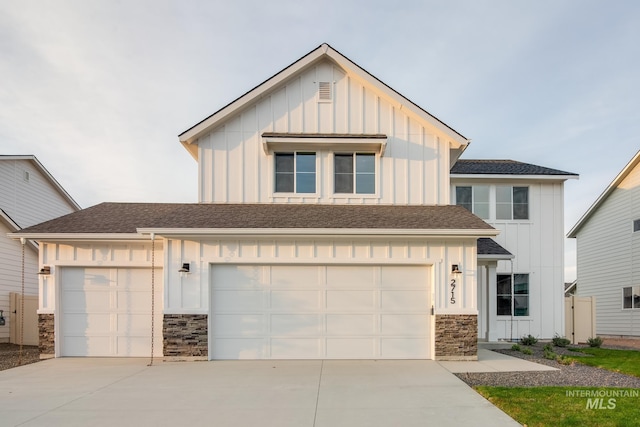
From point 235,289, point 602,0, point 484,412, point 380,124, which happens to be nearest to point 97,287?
point 235,289

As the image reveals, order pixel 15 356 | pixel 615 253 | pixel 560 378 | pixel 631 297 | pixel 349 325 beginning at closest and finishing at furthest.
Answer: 1. pixel 560 378
2. pixel 349 325
3. pixel 15 356
4. pixel 631 297
5. pixel 615 253

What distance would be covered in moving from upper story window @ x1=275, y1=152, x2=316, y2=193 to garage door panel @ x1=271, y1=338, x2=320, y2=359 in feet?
12.7

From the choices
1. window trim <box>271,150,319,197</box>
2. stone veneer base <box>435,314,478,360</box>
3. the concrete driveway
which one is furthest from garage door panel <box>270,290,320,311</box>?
stone veneer base <box>435,314,478,360</box>

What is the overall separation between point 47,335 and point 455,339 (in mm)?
9859

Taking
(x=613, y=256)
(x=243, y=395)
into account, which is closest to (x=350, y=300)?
(x=243, y=395)

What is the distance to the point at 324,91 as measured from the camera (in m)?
11.8

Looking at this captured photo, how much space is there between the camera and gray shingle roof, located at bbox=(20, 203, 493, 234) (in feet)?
32.3

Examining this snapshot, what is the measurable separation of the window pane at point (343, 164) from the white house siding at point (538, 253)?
5186mm

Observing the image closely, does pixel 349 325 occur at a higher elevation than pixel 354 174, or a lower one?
lower

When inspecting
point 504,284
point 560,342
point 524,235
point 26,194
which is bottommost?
point 560,342

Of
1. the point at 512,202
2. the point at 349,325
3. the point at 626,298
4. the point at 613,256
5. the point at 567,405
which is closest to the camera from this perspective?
the point at 567,405

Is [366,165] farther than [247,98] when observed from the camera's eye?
Yes

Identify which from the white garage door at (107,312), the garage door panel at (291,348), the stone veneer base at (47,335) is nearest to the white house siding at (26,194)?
the stone veneer base at (47,335)

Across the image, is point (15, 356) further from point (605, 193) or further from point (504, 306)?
point (605, 193)
